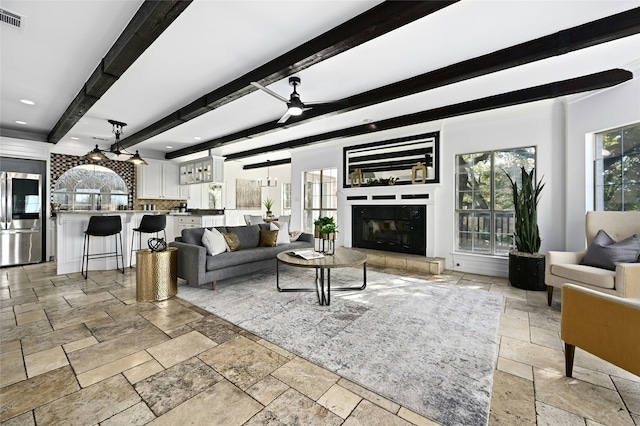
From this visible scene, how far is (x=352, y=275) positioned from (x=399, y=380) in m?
2.76

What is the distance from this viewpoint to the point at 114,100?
4066 millimetres

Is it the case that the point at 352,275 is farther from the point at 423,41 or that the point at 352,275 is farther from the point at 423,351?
the point at 423,41

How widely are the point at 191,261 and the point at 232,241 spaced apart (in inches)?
28.7

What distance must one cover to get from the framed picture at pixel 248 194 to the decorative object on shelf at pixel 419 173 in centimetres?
639

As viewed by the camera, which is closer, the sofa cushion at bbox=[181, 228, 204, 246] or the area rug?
the area rug

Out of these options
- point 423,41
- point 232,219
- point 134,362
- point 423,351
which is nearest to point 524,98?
point 423,41

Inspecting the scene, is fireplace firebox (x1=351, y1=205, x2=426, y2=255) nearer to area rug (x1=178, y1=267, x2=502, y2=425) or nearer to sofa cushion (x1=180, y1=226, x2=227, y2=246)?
area rug (x1=178, y1=267, x2=502, y2=425)

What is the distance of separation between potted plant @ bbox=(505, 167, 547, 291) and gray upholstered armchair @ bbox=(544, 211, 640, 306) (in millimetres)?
582

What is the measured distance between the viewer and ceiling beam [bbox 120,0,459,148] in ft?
6.33

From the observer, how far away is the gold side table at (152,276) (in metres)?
3.28

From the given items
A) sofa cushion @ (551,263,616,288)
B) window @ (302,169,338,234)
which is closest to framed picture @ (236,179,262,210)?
window @ (302,169,338,234)

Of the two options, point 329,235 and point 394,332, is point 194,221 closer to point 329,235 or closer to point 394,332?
point 329,235

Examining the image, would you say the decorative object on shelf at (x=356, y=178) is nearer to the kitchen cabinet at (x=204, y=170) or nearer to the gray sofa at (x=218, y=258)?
the gray sofa at (x=218, y=258)

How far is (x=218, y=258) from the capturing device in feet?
12.2
